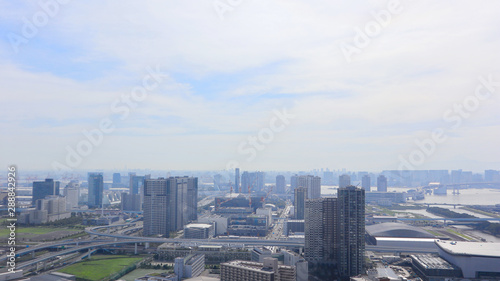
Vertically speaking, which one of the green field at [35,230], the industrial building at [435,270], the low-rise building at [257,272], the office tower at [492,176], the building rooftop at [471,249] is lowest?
the green field at [35,230]

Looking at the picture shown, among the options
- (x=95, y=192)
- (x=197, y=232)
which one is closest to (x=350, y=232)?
(x=197, y=232)

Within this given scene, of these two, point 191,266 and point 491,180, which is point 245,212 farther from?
point 491,180

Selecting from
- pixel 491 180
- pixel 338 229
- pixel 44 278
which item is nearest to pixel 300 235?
pixel 338 229

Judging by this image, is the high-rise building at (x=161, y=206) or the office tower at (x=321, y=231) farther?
the high-rise building at (x=161, y=206)

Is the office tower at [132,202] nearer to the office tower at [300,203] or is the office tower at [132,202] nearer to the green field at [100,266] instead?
the office tower at [300,203]

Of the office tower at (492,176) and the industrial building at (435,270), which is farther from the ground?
the office tower at (492,176)

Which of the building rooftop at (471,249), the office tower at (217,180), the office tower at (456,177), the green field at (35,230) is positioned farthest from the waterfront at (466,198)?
the green field at (35,230)

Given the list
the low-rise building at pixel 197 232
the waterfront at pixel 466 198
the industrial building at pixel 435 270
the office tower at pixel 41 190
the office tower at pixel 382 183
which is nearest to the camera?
the industrial building at pixel 435 270

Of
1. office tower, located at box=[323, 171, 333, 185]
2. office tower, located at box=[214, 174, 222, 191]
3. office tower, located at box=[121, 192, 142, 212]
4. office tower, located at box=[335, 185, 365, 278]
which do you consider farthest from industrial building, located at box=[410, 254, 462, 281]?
office tower, located at box=[323, 171, 333, 185]
